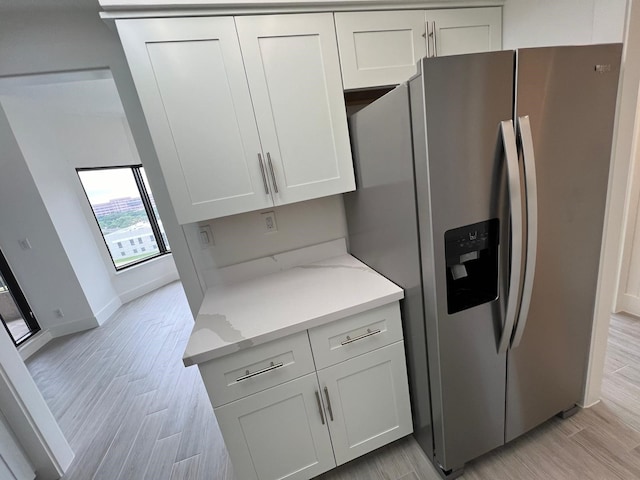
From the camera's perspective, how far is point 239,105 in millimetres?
1183

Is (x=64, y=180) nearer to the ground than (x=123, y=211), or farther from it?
farther from it

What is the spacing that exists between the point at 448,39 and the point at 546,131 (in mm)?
782

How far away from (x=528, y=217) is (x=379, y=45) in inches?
41.0

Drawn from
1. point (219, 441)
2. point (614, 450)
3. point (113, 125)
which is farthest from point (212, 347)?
point (113, 125)

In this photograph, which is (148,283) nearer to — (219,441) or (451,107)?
(219,441)

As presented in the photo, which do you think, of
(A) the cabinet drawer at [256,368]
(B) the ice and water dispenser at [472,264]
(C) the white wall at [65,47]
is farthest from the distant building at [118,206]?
(B) the ice and water dispenser at [472,264]

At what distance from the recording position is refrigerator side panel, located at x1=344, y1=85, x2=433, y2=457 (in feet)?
3.28

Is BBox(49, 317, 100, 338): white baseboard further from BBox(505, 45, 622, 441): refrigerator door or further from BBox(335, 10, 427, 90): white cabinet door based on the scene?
BBox(505, 45, 622, 441): refrigerator door

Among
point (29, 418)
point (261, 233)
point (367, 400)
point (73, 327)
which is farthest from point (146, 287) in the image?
point (367, 400)

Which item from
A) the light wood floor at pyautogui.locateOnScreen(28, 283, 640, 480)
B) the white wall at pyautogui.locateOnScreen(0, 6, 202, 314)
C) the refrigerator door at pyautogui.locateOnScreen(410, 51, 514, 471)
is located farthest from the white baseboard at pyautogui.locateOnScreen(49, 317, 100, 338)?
the refrigerator door at pyautogui.locateOnScreen(410, 51, 514, 471)

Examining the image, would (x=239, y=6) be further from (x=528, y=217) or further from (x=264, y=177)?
(x=528, y=217)

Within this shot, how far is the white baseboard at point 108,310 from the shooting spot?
346 cm

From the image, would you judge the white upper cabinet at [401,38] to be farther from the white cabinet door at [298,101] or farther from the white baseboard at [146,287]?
the white baseboard at [146,287]

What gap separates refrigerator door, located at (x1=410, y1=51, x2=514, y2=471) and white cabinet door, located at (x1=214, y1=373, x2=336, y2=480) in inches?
21.3
